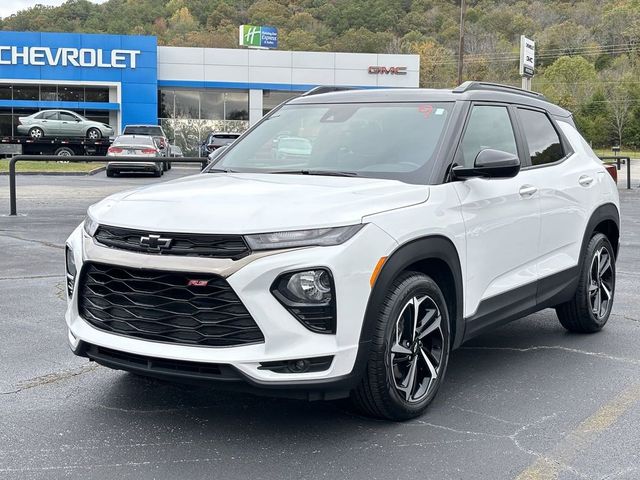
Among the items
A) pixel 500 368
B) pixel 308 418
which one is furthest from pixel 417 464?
pixel 500 368

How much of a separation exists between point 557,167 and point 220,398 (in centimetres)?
301

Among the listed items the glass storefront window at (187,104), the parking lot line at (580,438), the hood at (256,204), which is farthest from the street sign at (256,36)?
the parking lot line at (580,438)

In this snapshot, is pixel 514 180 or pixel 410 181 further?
pixel 514 180

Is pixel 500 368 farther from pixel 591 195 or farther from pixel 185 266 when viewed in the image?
pixel 185 266

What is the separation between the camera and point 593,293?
6.23 m

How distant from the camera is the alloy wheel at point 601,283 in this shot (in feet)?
20.3

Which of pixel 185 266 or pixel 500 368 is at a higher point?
pixel 185 266

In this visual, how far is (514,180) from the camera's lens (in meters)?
5.07

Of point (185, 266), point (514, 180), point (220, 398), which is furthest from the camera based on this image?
point (514, 180)

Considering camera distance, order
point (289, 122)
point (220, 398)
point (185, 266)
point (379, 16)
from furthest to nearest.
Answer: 1. point (379, 16)
2. point (289, 122)
3. point (220, 398)
4. point (185, 266)

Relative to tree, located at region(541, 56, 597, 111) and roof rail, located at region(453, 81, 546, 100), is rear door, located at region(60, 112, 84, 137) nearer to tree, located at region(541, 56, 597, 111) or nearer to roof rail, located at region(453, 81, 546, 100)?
roof rail, located at region(453, 81, 546, 100)

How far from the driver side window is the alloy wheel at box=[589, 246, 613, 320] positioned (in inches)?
56.4

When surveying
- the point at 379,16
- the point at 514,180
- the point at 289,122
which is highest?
the point at 379,16

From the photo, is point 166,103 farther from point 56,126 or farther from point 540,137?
point 540,137
